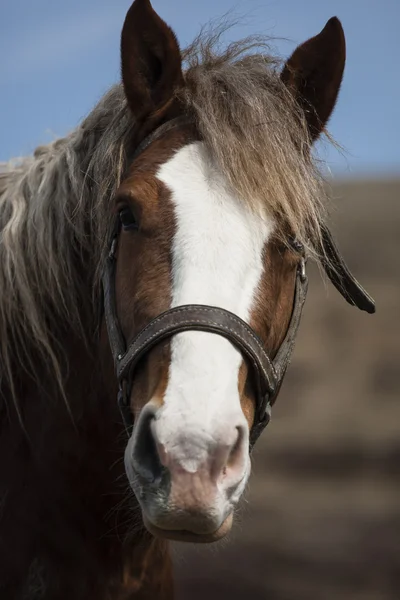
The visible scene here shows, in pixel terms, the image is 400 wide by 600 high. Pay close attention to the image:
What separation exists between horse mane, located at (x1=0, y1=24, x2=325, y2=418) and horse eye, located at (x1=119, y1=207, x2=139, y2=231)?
0.44ft

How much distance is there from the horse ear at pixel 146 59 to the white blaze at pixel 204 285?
27 cm

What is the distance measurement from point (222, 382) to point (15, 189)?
1.22 meters

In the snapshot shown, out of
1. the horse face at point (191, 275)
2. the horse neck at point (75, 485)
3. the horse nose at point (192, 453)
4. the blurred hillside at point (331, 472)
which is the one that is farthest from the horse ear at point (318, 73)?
the blurred hillside at point (331, 472)

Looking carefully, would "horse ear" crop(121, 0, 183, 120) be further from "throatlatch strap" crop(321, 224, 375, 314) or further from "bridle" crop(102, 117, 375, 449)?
"throatlatch strap" crop(321, 224, 375, 314)

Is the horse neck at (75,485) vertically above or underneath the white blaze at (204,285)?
underneath

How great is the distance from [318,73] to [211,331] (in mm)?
1055

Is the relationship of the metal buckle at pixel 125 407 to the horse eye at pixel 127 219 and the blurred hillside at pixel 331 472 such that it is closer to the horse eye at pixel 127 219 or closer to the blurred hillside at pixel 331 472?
the horse eye at pixel 127 219

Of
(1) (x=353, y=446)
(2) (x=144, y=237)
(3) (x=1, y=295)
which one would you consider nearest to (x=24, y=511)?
(3) (x=1, y=295)

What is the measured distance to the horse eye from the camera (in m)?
→ 2.21

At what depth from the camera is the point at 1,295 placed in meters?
2.51

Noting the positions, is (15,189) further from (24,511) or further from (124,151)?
(24,511)

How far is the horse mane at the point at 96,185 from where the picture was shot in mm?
2299

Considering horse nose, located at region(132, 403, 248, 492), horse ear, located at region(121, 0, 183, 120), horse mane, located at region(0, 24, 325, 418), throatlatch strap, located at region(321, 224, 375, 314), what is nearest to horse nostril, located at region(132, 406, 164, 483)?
horse nose, located at region(132, 403, 248, 492)

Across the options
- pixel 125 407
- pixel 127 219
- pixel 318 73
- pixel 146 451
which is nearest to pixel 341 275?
pixel 318 73
